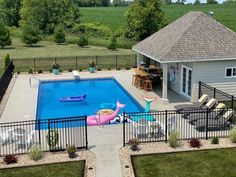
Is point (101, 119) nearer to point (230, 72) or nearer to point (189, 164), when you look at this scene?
point (189, 164)

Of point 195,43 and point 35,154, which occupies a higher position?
point 195,43

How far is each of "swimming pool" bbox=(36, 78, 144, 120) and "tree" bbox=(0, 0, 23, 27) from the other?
2245 inches

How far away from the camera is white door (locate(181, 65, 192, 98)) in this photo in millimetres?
24766

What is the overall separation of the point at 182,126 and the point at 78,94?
12.5 metres

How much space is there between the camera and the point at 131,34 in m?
57.8

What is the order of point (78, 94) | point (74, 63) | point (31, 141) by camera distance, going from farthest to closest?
point (74, 63) < point (78, 94) < point (31, 141)

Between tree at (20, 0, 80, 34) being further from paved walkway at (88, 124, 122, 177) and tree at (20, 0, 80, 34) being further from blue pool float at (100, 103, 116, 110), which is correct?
paved walkway at (88, 124, 122, 177)

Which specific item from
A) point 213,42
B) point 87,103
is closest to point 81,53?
point 87,103

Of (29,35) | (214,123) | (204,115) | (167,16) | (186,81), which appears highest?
(167,16)

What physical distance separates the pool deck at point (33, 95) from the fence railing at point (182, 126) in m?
4.04

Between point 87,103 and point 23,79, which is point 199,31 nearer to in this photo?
point 87,103

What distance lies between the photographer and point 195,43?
80.5 feet

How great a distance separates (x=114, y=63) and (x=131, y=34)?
55.2 ft

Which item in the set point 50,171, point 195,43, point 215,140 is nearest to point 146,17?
point 195,43
